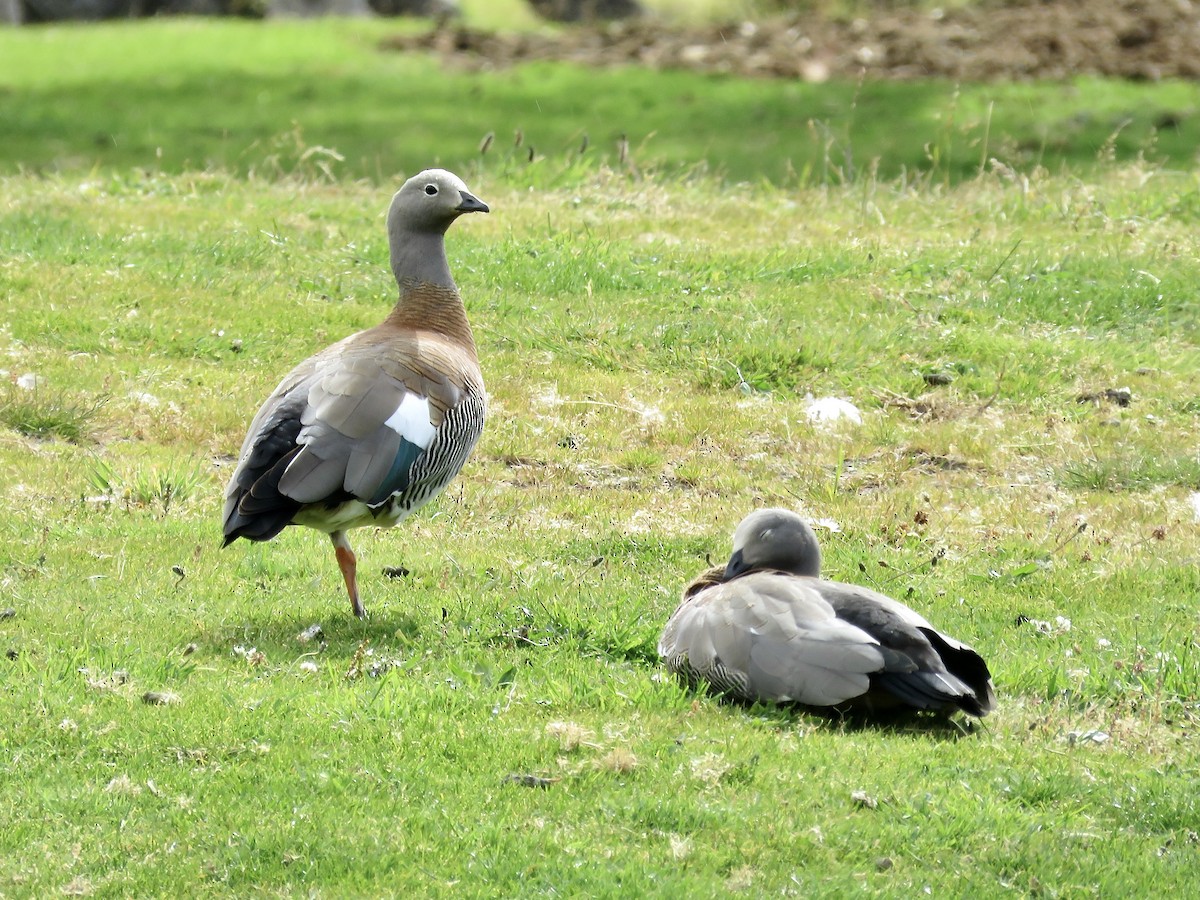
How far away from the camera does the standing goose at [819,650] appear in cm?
612

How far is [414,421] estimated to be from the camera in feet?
24.5

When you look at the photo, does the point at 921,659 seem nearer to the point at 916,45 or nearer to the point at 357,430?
the point at 357,430

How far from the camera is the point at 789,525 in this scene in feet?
23.2

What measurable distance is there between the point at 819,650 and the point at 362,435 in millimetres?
2437

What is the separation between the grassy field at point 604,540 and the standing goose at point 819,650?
0.17m

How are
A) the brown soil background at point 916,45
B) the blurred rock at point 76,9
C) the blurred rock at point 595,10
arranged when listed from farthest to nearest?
the blurred rock at point 595,10
the blurred rock at point 76,9
the brown soil background at point 916,45

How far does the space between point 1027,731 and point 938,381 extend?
18.2 feet

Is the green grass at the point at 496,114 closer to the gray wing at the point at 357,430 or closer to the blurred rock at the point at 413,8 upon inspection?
the blurred rock at the point at 413,8

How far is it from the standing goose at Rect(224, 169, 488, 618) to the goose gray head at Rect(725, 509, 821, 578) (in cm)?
162

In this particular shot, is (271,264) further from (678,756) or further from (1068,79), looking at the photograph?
(1068,79)

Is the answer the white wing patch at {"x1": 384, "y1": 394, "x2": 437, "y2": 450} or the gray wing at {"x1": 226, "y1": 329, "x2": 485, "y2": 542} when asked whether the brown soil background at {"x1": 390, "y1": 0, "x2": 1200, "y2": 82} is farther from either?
the white wing patch at {"x1": 384, "y1": 394, "x2": 437, "y2": 450}

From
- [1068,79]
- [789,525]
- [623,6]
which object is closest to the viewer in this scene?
[789,525]

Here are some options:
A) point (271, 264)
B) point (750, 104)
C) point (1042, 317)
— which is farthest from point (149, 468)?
point (750, 104)

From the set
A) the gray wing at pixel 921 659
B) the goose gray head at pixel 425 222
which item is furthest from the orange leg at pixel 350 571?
the gray wing at pixel 921 659
